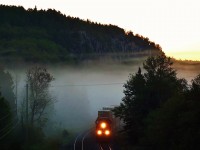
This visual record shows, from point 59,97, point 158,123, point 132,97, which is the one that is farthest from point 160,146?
point 59,97

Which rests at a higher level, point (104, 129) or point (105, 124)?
point (105, 124)

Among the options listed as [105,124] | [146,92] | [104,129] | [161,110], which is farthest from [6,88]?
[161,110]

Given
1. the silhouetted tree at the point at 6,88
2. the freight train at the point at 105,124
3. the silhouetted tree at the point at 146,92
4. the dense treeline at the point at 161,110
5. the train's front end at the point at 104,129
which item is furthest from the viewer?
the silhouetted tree at the point at 6,88

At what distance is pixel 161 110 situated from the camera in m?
52.3

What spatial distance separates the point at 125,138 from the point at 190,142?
31.4 metres

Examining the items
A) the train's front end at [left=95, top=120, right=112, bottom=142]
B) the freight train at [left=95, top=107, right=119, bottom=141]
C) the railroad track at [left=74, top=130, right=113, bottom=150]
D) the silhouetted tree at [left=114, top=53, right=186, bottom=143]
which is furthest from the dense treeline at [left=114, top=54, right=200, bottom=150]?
the railroad track at [left=74, top=130, right=113, bottom=150]

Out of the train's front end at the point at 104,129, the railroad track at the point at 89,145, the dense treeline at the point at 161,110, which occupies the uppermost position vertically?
the dense treeline at the point at 161,110

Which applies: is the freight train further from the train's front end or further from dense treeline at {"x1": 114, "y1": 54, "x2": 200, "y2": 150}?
dense treeline at {"x1": 114, "y1": 54, "x2": 200, "y2": 150}

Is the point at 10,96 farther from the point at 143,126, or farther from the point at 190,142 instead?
the point at 190,142

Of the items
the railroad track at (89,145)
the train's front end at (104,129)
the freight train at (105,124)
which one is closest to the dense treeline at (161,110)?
the freight train at (105,124)

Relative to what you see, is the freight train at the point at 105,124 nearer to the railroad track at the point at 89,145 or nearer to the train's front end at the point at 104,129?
the train's front end at the point at 104,129

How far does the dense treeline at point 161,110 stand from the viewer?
42.6 m

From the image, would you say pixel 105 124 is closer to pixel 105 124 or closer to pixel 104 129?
pixel 105 124

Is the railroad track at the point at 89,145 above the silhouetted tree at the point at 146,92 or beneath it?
beneath
